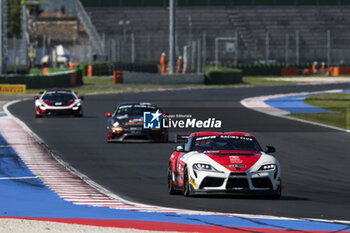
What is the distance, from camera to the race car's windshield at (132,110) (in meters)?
27.1

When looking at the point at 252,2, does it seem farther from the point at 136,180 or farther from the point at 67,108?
the point at 136,180

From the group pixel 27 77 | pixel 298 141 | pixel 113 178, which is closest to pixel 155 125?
pixel 298 141

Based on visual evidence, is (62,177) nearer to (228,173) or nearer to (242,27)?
(228,173)

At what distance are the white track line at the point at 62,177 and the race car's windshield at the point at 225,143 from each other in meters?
1.78

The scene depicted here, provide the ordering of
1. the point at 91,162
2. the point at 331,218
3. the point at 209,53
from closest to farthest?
1. the point at 331,218
2. the point at 91,162
3. the point at 209,53

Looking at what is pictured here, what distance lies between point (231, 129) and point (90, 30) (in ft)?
206

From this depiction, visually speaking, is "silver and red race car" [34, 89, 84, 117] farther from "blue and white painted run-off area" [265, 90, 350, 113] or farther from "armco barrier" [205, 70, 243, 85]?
"armco barrier" [205, 70, 243, 85]

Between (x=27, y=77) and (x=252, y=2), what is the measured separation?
52.1 metres

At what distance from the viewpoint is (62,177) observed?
60.6 ft

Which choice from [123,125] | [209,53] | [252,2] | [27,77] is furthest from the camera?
[252,2]

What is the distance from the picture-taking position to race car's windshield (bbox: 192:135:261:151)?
51.9 ft

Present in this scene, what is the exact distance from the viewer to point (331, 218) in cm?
1253

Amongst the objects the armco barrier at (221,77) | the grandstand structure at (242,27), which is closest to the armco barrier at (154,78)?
the armco barrier at (221,77)

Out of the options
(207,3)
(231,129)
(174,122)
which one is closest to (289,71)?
(207,3)
